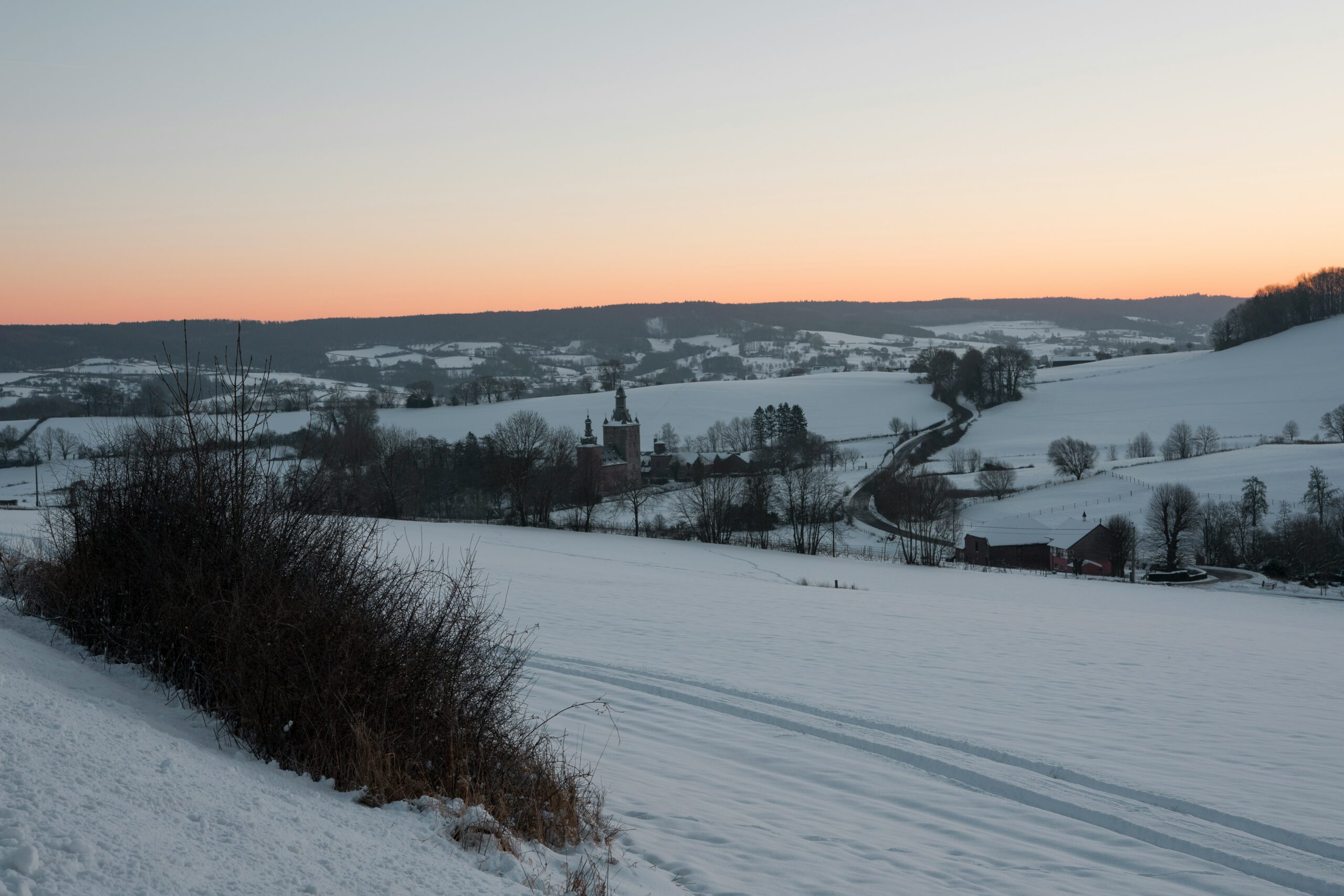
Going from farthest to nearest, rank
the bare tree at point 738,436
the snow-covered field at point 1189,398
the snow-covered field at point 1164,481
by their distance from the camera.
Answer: the bare tree at point 738,436 < the snow-covered field at point 1189,398 < the snow-covered field at point 1164,481

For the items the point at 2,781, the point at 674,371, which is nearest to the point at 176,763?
the point at 2,781

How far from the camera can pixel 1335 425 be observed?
79.8 meters

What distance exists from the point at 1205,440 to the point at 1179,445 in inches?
180

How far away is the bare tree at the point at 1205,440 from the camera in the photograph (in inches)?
3150

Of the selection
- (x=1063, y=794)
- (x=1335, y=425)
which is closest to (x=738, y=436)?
(x=1335, y=425)

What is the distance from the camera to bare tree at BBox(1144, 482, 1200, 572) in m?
49.2

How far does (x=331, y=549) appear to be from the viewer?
749cm

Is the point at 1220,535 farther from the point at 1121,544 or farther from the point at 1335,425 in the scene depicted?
the point at 1335,425

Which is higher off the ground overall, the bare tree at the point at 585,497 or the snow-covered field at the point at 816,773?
the snow-covered field at the point at 816,773

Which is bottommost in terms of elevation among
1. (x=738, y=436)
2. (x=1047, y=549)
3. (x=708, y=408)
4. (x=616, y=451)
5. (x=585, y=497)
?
(x=1047, y=549)

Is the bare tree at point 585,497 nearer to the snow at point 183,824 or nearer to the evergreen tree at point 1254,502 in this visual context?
the evergreen tree at point 1254,502

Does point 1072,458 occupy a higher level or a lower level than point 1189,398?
lower

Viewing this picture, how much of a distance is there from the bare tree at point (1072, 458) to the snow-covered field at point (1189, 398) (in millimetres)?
5067

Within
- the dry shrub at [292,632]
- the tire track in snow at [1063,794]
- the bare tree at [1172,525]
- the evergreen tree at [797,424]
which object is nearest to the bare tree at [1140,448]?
the bare tree at [1172,525]
